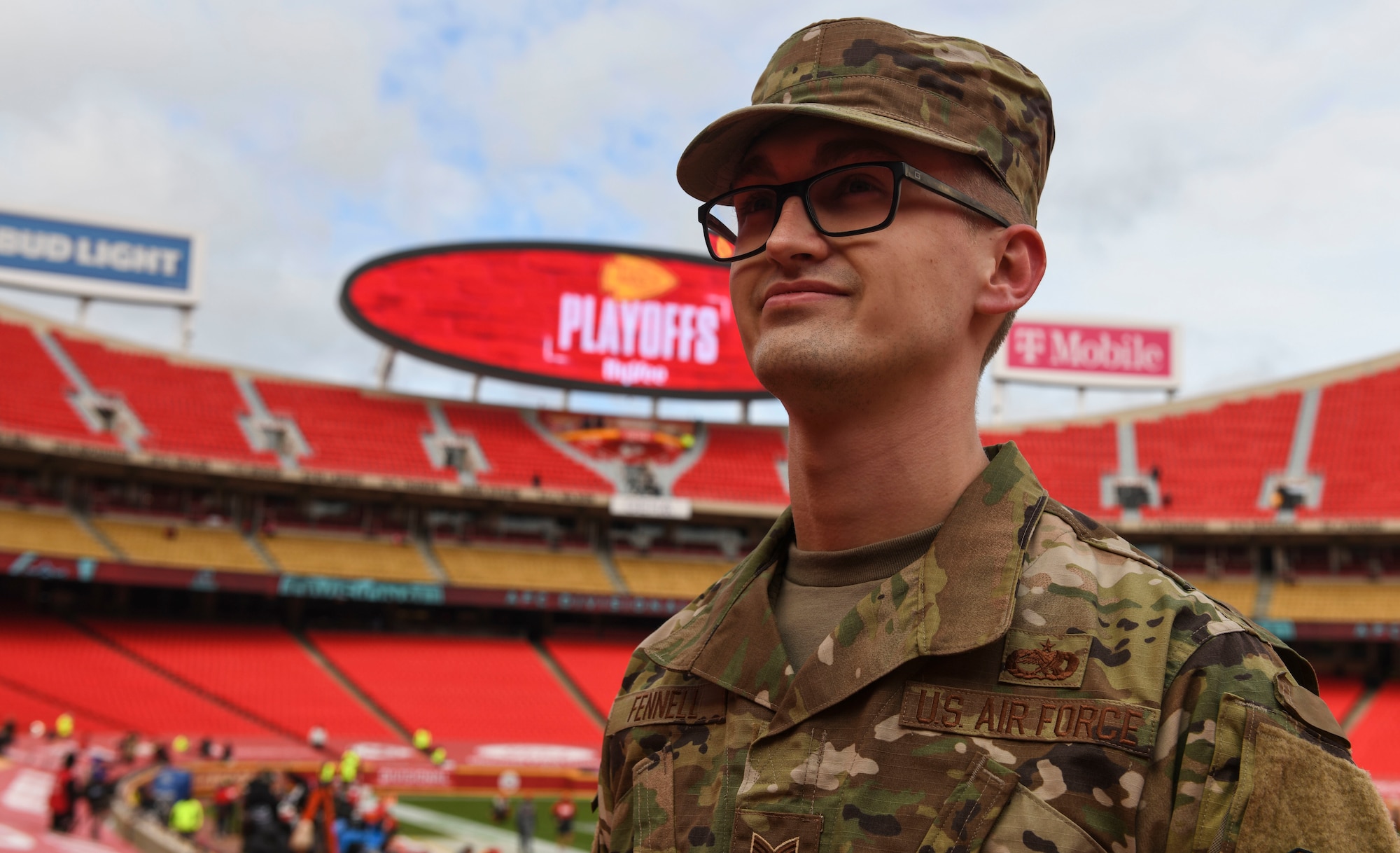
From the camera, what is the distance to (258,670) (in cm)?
2945

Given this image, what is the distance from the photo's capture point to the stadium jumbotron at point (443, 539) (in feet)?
89.8

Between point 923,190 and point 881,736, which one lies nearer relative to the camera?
point 881,736

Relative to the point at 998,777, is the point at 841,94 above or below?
above

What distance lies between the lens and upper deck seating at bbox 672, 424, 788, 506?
129ft

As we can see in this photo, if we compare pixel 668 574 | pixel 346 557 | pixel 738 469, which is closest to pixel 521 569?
pixel 668 574

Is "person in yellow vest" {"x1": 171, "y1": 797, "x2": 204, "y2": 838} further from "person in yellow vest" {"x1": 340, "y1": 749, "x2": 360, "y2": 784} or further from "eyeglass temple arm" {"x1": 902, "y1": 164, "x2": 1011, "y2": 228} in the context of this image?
"eyeglass temple arm" {"x1": 902, "y1": 164, "x2": 1011, "y2": 228}

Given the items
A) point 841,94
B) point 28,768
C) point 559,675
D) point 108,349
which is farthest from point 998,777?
point 108,349

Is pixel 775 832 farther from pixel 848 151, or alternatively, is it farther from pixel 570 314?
pixel 570 314

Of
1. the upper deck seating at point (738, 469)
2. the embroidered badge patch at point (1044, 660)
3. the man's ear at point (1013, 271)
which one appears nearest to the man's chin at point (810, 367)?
the man's ear at point (1013, 271)

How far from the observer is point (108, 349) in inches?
1506

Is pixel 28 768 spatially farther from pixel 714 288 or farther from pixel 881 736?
pixel 714 288

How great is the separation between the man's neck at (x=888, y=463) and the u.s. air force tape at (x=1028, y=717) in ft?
1.21

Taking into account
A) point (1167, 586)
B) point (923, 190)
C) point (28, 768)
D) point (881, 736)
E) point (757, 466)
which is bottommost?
point (28, 768)

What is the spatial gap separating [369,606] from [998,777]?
3712cm
